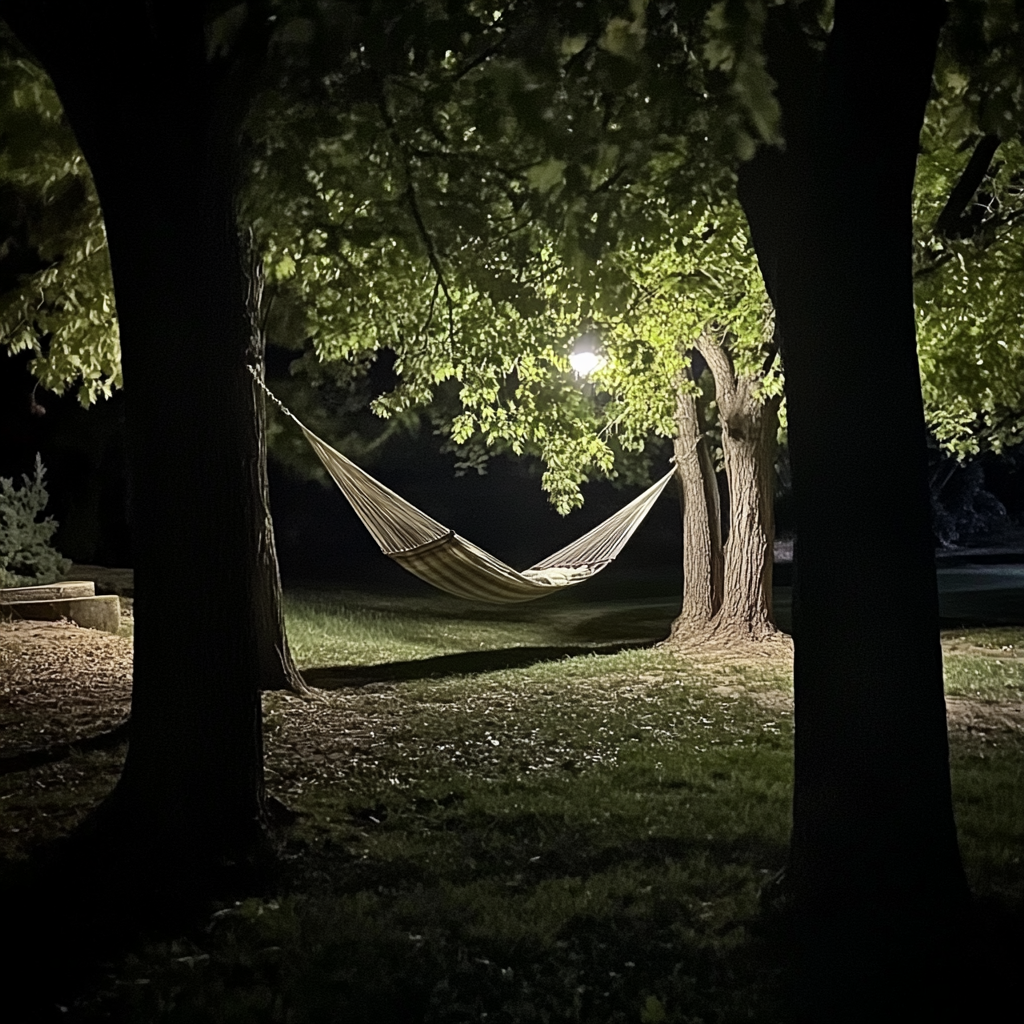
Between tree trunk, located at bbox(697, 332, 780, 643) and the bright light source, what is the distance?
0.97 metres

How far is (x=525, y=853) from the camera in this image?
3.79 metres

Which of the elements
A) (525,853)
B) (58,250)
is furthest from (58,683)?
(525,853)

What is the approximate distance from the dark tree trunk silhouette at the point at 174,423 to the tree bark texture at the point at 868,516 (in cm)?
188

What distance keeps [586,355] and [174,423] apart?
6.01 m

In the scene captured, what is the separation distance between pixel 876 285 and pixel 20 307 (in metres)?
6.72

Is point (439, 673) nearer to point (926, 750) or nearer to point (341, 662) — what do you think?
point (341, 662)

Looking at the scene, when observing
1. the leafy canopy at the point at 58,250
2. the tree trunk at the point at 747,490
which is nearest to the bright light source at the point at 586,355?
the tree trunk at the point at 747,490

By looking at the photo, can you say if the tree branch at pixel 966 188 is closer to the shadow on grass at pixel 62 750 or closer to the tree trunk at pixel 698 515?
the tree trunk at pixel 698 515

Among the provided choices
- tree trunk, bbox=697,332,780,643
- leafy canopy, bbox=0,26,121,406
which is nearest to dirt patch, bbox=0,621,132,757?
leafy canopy, bbox=0,26,121,406

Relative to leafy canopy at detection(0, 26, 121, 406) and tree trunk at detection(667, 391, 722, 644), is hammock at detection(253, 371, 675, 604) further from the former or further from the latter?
tree trunk at detection(667, 391, 722, 644)

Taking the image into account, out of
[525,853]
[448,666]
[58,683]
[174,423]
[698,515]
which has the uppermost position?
[174,423]

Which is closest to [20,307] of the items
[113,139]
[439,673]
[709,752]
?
[439,673]

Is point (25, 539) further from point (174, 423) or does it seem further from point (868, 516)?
point (868, 516)

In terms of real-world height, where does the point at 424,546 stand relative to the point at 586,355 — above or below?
below
